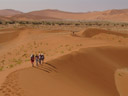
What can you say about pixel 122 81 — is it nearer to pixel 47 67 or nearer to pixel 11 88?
pixel 47 67

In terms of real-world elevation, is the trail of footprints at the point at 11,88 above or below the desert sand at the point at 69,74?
above

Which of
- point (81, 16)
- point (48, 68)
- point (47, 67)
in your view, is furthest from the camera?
point (81, 16)

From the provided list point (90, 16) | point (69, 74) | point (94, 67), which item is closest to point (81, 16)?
point (90, 16)

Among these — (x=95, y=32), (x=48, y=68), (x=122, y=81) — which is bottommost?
(x=122, y=81)

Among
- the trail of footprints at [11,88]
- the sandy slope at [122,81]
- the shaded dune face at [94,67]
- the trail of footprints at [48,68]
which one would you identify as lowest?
the sandy slope at [122,81]

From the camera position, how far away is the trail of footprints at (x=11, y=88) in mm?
8398

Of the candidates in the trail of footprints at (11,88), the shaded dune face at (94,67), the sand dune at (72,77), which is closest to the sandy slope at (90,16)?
the shaded dune face at (94,67)

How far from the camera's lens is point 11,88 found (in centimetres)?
888

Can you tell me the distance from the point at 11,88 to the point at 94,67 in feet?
27.3

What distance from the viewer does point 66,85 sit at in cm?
1065

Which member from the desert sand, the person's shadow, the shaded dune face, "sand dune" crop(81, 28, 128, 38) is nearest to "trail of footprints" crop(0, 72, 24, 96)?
the desert sand

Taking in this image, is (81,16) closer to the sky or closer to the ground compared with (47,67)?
closer to the ground

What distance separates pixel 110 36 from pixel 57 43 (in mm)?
11712

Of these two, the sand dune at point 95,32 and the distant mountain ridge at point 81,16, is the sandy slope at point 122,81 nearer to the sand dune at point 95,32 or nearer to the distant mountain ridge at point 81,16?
the sand dune at point 95,32
